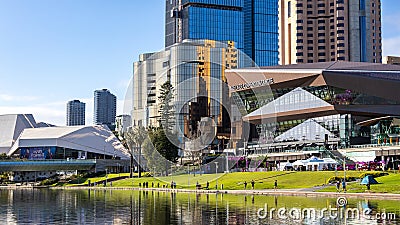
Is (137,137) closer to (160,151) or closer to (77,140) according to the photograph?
(160,151)

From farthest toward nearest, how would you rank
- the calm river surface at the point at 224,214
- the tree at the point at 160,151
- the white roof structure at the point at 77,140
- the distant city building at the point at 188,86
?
the white roof structure at the point at 77,140, the tree at the point at 160,151, the distant city building at the point at 188,86, the calm river surface at the point at 224,214

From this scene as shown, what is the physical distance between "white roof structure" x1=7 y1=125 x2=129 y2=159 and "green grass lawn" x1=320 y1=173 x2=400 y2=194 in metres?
110

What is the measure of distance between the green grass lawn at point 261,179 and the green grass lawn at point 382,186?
4683 millimetres

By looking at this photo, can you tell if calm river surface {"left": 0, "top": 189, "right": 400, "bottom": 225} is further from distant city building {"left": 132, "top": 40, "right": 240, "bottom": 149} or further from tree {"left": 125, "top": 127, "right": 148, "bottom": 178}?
tree {"left": 125, "top": 127, "right": 148, "bottom": 178}

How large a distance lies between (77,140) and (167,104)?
11635 centimetres

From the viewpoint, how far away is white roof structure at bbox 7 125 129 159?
602ft

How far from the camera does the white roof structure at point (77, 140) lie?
184 meters

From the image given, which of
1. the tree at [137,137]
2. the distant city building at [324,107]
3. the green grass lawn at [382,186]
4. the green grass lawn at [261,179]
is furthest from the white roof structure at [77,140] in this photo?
the green grass lawn at [382,186]

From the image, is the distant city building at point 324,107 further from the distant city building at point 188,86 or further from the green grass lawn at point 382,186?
the green grass lawn at point 382,186

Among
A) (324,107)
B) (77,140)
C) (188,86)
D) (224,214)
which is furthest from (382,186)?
(77,140)

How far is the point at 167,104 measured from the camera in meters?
74.1

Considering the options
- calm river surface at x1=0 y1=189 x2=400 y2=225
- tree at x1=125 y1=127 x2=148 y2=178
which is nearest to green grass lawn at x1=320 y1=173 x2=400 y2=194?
calm river surface at x1=0 y1=189 x2=400 y2=225

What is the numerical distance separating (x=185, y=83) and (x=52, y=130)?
403 ft

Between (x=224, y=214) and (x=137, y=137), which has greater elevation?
(x=137, y=137)
